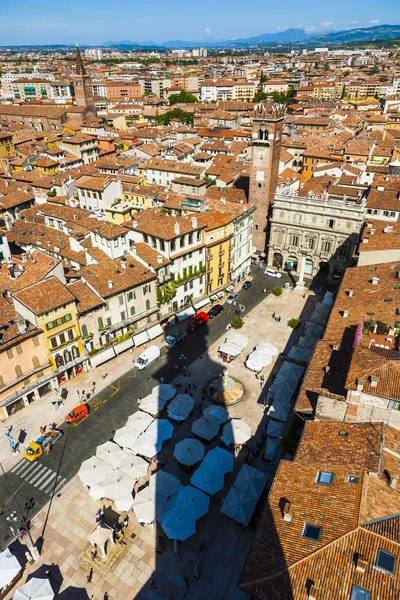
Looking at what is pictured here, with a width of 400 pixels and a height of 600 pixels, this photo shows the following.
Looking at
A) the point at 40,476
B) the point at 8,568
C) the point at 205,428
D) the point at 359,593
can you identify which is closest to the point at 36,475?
the point at 40,476

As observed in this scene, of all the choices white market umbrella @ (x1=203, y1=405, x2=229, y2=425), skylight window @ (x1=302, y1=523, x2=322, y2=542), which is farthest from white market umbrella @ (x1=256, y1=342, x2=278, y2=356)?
skylight window @ (x1=302, y1=523, x2=322, y2=542)

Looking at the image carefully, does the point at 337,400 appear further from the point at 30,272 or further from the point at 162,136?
the point at 162,136

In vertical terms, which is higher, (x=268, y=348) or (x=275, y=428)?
(x=275, y=428)

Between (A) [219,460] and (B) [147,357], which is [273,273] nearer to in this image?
(B) [147,357]

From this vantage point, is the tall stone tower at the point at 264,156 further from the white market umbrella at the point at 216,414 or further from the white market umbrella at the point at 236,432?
the white market umbrella at the point at 236,432

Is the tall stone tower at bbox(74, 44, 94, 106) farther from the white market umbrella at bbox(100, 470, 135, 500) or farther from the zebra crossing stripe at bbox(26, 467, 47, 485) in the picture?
the white market umbrella at bbox(100, 470, 135, 500)

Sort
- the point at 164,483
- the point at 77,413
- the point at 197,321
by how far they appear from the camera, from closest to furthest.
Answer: the point at 164,483 < the point at 77,413 < the point at 197,321
